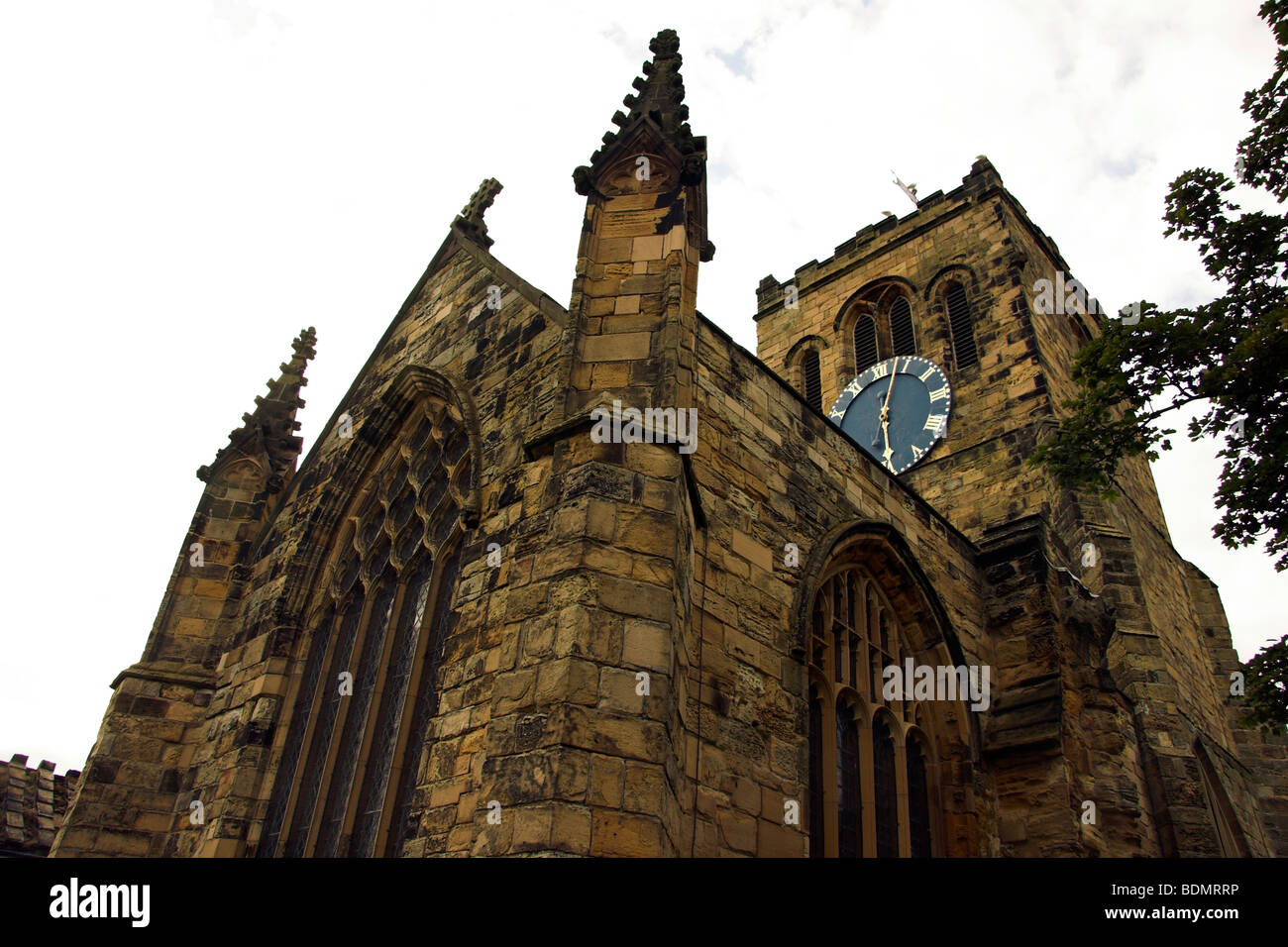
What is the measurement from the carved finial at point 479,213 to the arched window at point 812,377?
33.2 feet

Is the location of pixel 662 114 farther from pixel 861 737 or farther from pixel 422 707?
pixel 861 737

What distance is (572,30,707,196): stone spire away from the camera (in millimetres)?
6742

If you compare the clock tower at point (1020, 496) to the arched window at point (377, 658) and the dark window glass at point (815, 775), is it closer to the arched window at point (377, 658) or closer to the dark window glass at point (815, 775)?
the dark window glass at point (815, 775)

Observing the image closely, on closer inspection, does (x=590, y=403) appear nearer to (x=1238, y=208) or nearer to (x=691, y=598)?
(x=691, y=598)

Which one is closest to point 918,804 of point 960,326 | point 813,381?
point 960,326

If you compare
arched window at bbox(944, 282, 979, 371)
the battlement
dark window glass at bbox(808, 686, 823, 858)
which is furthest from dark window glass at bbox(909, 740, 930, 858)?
the battlement

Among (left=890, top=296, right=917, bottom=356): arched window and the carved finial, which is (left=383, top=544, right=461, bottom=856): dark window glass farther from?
(left=890, top=296, right=917, bottom=356): arched window

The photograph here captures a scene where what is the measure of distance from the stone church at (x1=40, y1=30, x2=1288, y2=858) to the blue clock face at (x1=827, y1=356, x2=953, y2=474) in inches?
119

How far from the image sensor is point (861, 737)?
7.58m

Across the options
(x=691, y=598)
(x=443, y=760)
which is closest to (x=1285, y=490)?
(x=691, y=598)

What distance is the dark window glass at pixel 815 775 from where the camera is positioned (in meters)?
6.60

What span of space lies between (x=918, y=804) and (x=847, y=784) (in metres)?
1.14
